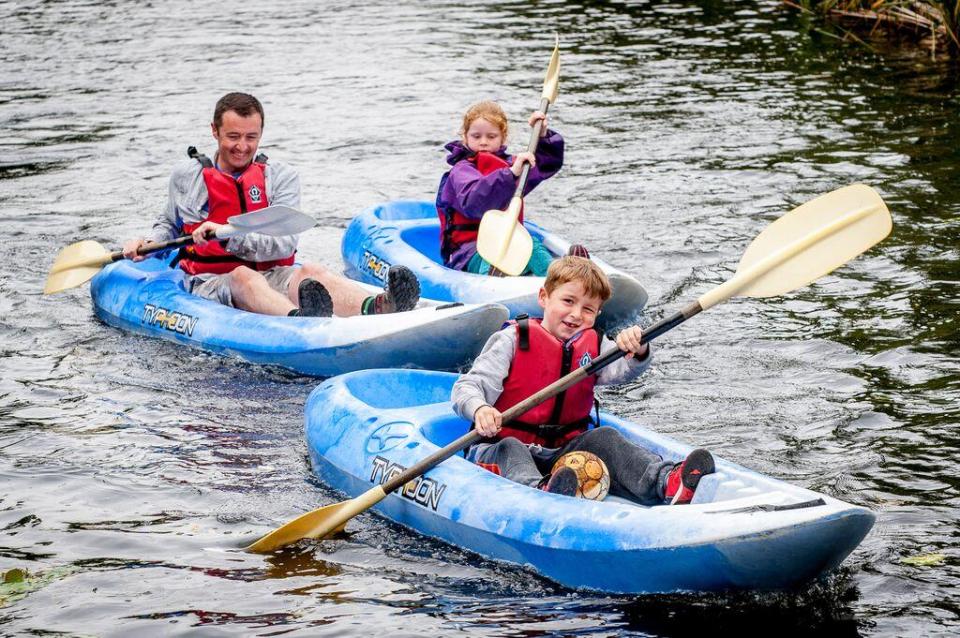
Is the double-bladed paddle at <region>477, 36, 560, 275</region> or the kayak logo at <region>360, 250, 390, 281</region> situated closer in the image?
the double-bladed paddle at <region>477, 36, 560, 275</region>

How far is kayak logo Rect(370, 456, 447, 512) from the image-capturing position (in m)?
4.53

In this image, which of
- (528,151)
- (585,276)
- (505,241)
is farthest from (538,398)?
(528,151)

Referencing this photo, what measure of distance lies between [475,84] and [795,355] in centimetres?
679

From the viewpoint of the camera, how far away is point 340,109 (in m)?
12.0

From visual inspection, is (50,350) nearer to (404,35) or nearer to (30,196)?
(30,196)

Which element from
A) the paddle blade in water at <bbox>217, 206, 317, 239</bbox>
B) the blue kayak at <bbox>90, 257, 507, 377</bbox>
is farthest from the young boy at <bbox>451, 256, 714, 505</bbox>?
the paddle blade in water at <bbox>217, 206, 317, 239</bbox>

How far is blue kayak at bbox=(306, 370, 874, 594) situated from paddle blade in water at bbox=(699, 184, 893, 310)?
623 mm

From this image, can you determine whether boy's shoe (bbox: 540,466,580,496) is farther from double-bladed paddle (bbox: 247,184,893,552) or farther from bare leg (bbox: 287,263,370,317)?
bare leg (bbox: 287,263,370,317)

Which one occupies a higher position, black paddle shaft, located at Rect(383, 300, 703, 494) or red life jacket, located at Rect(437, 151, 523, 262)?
red life jacket, located at Rect(437, 151, 523, 262)

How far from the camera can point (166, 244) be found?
6617mm

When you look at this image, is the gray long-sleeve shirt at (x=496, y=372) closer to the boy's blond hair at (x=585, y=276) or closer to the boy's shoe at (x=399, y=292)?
the boy's blond hair at (x=585, y=276)

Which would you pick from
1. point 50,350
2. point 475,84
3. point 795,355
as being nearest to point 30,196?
point 50,350

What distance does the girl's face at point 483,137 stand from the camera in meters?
6.84

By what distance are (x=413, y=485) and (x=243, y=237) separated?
2.38 meters
